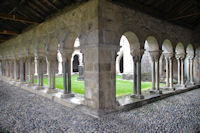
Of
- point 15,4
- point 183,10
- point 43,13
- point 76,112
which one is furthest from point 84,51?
point 183,10

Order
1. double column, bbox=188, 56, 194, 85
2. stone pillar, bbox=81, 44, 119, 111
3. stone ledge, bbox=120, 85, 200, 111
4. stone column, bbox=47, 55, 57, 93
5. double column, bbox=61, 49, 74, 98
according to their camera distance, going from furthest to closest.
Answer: double column, bbox=188, 56, 194, 85 < stone column, bbox=47, 55, 57, 93 < double column, bbox=61, 49, 74, 98 < stone ledge, bbox=120, 85, 200, 111 < stone pillar, bbox=81, 44, 119, 111

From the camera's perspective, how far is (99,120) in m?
3.39

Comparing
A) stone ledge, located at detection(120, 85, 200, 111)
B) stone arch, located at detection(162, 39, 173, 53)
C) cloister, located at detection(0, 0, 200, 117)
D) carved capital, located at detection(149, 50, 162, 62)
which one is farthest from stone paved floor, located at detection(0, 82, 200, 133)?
stone arch, located at detection(162, 39, 173, 53)

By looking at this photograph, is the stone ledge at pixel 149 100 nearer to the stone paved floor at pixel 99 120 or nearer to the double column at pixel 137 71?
the stone paved floor at pixel 99 120

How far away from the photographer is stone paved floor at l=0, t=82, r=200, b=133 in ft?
9.77

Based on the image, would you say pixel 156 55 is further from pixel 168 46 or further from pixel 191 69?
pixel 191 69

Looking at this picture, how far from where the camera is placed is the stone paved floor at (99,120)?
298 cm

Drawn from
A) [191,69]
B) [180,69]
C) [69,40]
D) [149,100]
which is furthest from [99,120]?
[191,69]

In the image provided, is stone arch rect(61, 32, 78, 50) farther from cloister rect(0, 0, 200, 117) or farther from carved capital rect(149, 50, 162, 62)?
carved capital rect(149, 50, 162, 62)

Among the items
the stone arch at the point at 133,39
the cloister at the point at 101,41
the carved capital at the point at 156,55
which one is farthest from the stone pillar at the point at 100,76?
the carved capital at the point at 156,55

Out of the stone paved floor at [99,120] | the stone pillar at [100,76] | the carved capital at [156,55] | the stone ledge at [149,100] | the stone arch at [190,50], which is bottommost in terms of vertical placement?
the stone paved floor at [99,120]

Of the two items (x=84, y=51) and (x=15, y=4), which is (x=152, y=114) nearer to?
(x=84, y=51)

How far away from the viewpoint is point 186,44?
7777mm

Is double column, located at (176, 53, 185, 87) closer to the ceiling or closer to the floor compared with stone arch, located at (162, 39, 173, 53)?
closer to the floor
